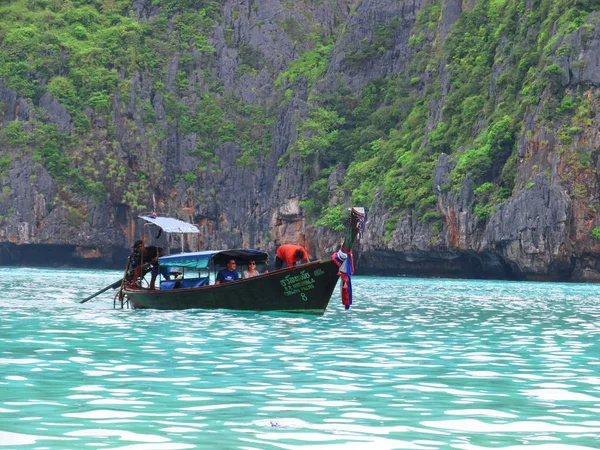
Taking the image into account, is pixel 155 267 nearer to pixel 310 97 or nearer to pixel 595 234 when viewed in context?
pixel 595 234

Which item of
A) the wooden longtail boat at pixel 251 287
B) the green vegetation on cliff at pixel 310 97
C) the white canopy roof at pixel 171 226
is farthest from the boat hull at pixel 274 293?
the green vegetation on cliff at pixel 310 97

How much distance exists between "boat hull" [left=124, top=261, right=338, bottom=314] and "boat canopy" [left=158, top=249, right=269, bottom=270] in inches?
50.4

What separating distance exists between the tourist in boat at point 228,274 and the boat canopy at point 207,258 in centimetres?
61

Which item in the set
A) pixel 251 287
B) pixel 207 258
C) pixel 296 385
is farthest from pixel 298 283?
pixel 296 385

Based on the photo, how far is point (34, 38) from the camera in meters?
114

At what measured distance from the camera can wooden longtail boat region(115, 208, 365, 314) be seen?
26109 mm

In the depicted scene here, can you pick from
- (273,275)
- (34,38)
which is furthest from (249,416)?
(34,38)

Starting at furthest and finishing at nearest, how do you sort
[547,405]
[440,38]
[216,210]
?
[216,210] → [440,38] → [547,405]

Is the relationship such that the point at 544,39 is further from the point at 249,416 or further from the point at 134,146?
the point at 249,416

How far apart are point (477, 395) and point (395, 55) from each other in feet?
301

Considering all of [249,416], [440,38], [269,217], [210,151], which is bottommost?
[249,416]

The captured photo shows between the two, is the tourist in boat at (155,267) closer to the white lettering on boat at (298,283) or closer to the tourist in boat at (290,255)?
the tourist in boat at (290,255)

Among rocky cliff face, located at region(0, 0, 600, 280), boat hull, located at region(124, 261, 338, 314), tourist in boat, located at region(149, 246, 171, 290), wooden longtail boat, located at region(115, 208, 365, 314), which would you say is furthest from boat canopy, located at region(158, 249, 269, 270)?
rocky cliff face, located at region(0, 0, 600, 280)

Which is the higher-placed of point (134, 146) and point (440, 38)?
point (440, 38)
